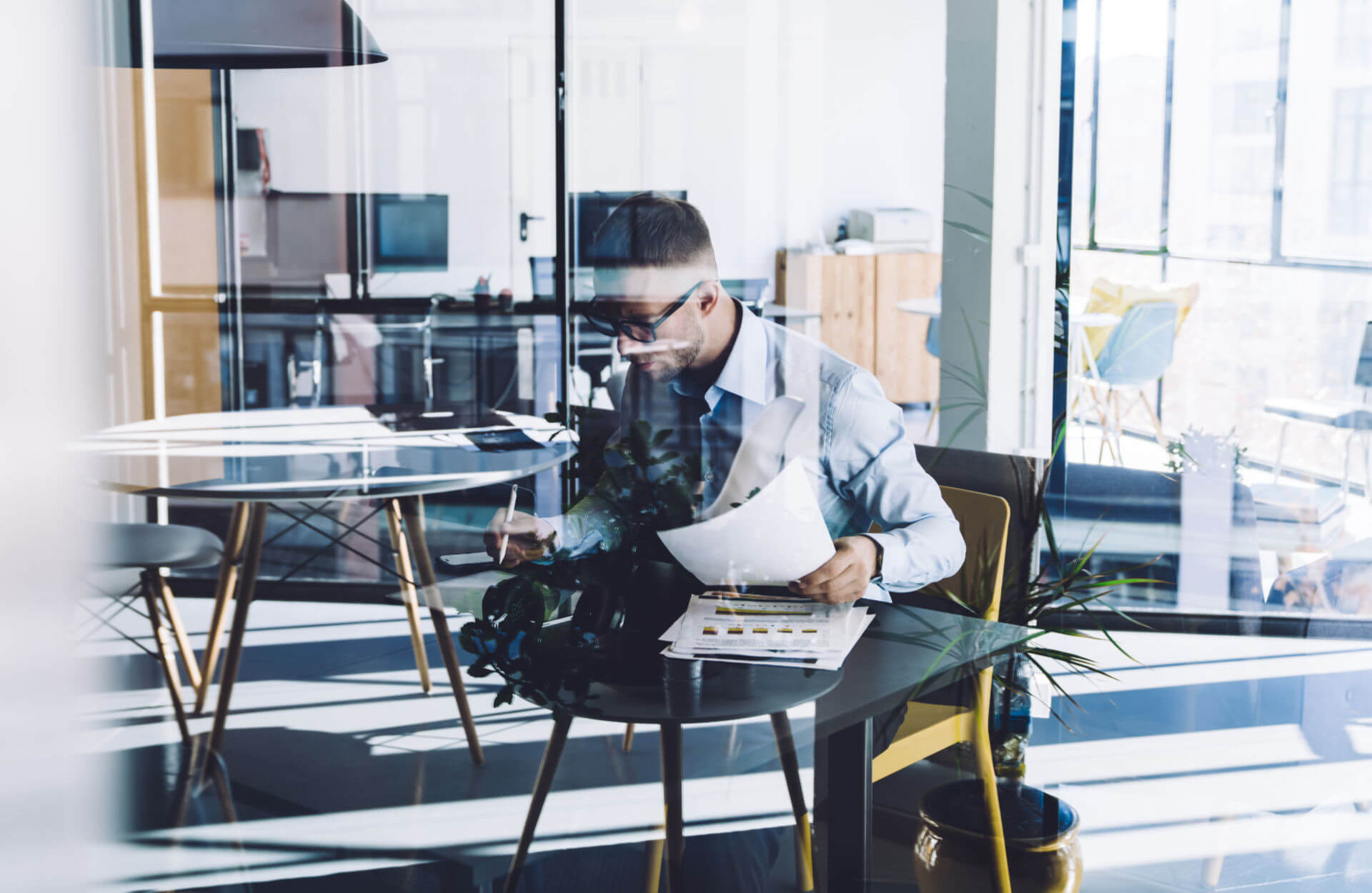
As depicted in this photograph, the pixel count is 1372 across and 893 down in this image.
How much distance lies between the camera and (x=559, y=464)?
1.72 metres

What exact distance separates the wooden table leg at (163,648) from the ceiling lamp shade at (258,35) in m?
0.72

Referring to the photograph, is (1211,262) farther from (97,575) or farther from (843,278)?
(97,575)

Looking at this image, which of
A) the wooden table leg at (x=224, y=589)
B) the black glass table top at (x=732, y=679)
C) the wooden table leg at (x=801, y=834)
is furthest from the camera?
the wooden table leg at (x=801, y=834)

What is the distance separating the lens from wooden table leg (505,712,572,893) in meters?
1.79

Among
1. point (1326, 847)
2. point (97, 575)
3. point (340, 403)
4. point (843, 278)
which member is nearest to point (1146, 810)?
point (1326, 847)

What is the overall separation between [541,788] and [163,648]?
0.62 meters

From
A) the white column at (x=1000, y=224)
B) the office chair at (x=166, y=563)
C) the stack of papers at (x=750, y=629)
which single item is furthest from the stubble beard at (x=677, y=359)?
the office chair at (x=166, y=563)

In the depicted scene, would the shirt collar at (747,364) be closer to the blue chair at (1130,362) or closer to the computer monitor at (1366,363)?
the blue chair at (1130,362)

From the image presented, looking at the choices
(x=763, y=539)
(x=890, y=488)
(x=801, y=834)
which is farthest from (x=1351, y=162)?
(x=801, y=834)

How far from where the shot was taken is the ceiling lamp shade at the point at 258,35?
154cm

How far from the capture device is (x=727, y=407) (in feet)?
5.76

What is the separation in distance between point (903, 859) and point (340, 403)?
127 centimetres

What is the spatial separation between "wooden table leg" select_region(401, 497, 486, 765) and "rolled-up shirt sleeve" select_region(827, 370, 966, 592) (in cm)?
65

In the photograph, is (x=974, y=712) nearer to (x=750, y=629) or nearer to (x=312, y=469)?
(x=750, y=629)
